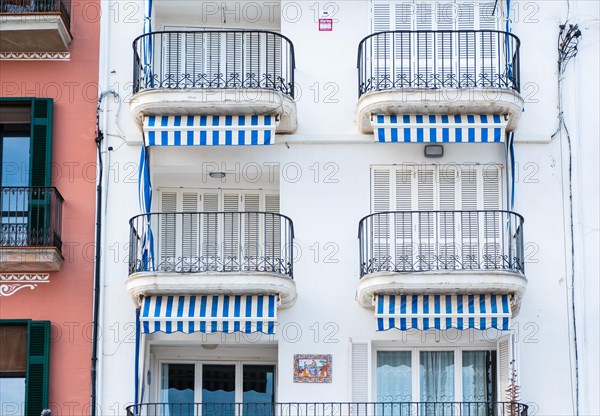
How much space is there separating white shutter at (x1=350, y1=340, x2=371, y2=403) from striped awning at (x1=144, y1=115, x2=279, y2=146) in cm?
317

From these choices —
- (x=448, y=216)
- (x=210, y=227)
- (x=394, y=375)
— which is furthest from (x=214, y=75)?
(x=394, y=375)

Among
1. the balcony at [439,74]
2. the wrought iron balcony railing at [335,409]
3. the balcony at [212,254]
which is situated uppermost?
the balcony at [439,74]

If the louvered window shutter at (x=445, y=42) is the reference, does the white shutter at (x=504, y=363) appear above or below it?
below

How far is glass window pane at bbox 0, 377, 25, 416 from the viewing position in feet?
78.3

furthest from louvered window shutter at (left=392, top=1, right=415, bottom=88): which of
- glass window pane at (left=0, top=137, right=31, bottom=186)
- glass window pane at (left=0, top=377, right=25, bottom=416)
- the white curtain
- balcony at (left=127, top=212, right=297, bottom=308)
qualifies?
glass window pane at (left=0, top=377, right=25, bottom=416)

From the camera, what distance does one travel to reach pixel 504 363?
78.4 feet

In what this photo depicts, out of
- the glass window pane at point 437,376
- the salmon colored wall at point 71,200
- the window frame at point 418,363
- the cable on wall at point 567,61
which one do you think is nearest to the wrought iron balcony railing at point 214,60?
the salmon colored wall at point 71,200

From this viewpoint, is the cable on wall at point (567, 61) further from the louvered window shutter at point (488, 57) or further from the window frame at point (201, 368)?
the window frame at point (201, 368)

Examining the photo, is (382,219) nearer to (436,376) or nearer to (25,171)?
(436,376)

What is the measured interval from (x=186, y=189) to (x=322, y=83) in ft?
8.51

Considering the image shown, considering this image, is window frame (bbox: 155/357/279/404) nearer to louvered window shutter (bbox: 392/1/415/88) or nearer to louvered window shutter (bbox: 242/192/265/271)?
louvered window shutter (bbox: 242/192/265/271)

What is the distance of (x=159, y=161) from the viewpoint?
2466 cm

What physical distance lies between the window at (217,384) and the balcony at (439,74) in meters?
3.94

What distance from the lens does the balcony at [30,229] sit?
23562 millimetres
